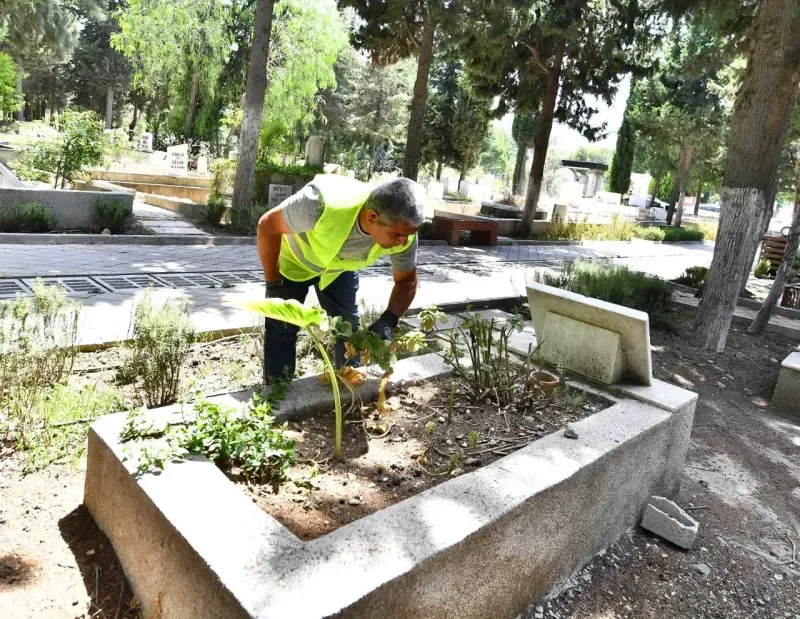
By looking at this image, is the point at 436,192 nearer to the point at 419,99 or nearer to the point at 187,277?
the point at 419,99

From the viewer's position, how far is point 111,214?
9.62 meters

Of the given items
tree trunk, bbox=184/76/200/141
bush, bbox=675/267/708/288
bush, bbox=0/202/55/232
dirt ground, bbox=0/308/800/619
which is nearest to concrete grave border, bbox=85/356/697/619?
dirt ground, bbox=0/308/800/619

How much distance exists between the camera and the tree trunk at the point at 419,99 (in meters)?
13.4

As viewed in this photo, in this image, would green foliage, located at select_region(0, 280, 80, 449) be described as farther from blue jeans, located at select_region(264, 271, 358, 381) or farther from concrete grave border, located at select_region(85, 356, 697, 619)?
blue jeans, located at select_region(264, 271, 358, 381)

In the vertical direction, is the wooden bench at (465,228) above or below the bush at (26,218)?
above

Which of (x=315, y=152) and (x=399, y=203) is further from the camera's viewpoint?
(x=315, y=152)

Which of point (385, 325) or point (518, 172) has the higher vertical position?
point (518, 172)

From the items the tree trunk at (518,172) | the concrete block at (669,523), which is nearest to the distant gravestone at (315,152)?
the concrete block at (669,523)

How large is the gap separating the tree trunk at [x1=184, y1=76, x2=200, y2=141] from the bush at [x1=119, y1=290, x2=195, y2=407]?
961 inches

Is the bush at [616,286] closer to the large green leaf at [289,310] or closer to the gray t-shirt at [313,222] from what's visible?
the gray t-shirt at [313,222]

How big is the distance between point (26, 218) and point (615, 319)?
27.5 ft

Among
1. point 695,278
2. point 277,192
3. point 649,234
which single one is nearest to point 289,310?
point 695,278

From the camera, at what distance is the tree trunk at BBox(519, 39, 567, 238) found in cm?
1560

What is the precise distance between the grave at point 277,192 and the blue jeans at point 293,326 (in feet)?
34.6
